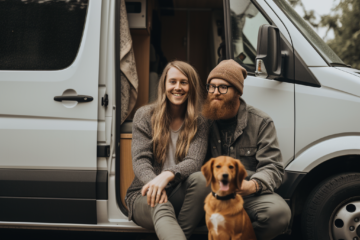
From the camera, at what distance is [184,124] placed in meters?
2.30

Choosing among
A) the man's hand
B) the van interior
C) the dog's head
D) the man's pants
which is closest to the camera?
the dog's head

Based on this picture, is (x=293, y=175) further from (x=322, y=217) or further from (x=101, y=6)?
(x=101, y=6)

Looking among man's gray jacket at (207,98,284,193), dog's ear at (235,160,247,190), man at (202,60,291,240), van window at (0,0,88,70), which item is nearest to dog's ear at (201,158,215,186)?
dog's ear at (235,160,247,190)

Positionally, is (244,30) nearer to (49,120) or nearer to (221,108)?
(221,108)

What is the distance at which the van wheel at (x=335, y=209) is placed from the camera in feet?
7.33

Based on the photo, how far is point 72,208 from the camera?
2.35 m

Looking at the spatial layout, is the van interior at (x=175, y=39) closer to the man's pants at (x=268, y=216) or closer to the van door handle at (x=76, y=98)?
the van door handle at (x=76, y=98)

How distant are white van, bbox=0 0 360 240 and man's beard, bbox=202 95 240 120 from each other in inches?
10.1

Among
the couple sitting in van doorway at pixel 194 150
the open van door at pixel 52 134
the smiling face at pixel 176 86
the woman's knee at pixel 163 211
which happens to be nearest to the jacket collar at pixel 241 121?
the couple sitting in van doorway at pixel 194 150

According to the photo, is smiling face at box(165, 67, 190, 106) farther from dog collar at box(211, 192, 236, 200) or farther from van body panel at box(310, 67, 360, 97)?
van body panel at box(310, 67, 360, 97)

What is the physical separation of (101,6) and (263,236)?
1.92 m

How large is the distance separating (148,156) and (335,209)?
133cm

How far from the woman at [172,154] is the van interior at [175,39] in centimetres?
40

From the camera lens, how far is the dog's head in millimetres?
1641
